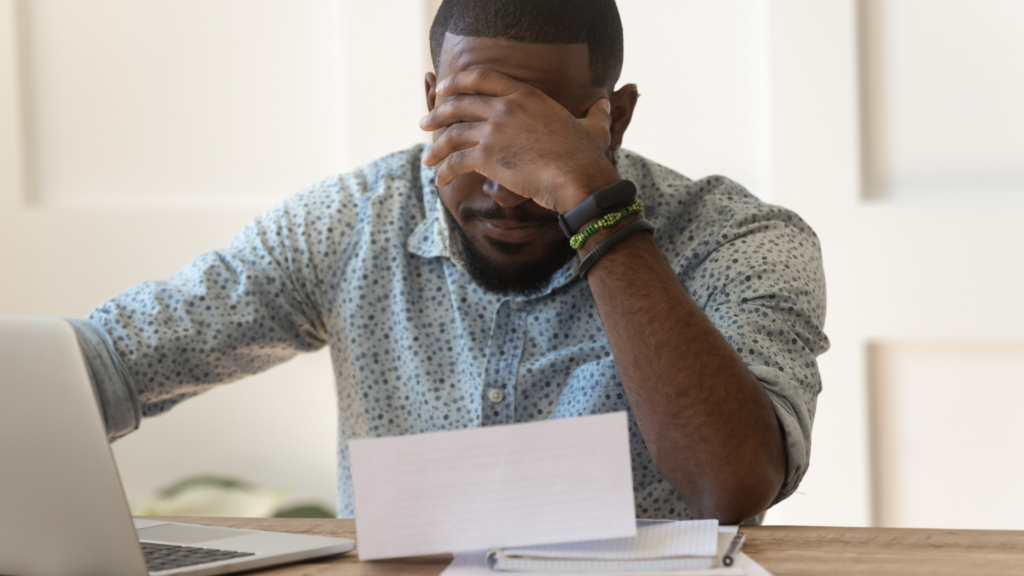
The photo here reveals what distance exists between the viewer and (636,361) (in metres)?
0.90

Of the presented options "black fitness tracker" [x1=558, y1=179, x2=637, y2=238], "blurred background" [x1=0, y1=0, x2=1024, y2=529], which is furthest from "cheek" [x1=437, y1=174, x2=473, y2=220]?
"blurred background" [x1=0, y1=0, x2=1024, y2=529]

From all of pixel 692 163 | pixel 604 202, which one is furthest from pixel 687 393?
pixel 692 163

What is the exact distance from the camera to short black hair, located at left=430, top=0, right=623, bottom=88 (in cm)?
104

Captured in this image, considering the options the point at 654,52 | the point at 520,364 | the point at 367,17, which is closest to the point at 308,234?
the point at 520,364

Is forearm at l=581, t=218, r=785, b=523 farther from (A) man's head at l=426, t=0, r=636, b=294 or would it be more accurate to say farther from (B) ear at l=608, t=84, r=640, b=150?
(B) ear at l=608, t=84, r=640, b=150

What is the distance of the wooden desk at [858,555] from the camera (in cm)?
61

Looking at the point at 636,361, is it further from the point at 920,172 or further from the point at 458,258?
the point at 920,172

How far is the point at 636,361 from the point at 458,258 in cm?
37

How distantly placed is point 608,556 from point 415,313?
0.65 m

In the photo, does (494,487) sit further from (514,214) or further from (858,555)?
(514,214)

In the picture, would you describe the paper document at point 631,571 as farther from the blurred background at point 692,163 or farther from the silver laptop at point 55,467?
the blurred background at point 692,163

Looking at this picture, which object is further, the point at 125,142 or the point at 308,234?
the point at 125,142

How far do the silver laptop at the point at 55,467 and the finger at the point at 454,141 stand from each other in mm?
513

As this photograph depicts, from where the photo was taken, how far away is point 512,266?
1.13 metres
